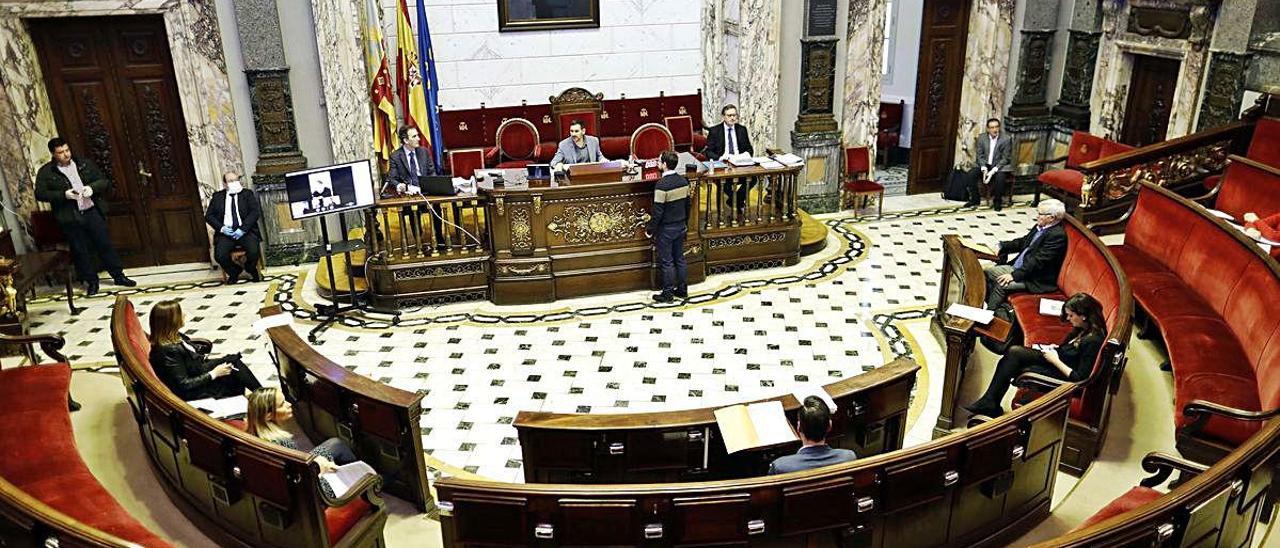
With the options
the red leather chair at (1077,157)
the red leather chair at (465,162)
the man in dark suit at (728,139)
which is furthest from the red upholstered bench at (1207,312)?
the red leather chair at (465,162)

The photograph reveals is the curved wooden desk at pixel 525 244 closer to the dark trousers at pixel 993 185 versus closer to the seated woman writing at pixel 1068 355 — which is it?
the seated woman writing at pixel 1068 355

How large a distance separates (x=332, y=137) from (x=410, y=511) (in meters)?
5.43

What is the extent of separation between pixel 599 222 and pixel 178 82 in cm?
449

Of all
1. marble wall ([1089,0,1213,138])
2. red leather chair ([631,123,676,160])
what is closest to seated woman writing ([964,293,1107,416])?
marble wall ([1089,0,1213,138])

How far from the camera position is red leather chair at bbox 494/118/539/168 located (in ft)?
35.6

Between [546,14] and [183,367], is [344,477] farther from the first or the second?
[546,14]

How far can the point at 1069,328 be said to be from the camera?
5.93 m

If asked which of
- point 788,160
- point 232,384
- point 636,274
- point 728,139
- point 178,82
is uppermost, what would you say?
point 178,82

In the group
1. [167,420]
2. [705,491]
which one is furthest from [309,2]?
[705,491]

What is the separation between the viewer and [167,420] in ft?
14.8

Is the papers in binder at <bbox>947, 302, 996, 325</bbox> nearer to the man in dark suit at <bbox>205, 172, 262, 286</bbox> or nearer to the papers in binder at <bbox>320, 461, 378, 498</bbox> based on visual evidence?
the papers in binder at <bbox>320, 461, 378, 498</bbox>

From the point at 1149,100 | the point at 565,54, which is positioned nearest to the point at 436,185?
the point at 565,54

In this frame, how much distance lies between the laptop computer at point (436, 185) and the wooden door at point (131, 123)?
3098 mm

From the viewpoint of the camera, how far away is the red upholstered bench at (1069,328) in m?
4.88
